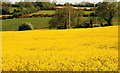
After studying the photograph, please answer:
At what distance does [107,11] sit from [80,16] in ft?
33.5

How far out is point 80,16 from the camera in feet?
238

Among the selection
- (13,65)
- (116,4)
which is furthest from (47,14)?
(13,65)

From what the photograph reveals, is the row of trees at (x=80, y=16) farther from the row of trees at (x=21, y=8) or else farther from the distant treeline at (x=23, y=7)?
the row of trees at (x=21, y=8)

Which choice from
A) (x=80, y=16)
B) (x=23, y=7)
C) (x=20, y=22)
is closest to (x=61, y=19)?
(x=80, y=16)

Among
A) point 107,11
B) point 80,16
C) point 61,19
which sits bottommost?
point 61,19

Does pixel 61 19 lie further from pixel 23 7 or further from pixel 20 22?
pixel 23 7

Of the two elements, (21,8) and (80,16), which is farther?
(21,8)

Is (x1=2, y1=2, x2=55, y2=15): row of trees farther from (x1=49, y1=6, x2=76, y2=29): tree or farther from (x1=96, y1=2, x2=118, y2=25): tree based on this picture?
(x1=96, y1=2, x2=118, y2=25): tree

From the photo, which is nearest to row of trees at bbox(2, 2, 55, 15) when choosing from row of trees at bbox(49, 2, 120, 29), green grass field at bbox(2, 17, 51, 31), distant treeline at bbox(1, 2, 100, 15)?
distant treeline at bbox(1, 2, 100, 15)

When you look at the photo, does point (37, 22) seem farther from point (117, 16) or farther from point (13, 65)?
point (13, 65)

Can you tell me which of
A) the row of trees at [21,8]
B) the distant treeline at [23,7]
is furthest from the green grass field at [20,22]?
the row of trees at [21,8]

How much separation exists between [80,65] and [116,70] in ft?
6.49

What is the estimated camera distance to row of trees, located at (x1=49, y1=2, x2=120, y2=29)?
65.2 metres

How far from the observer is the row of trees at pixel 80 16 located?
65.2m
